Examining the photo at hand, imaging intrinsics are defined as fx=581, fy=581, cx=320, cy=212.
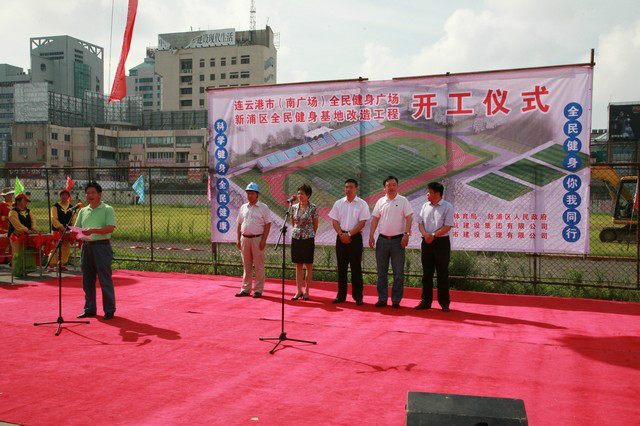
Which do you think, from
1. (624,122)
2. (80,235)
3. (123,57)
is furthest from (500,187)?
(624,122)

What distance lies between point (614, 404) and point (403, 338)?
260cm


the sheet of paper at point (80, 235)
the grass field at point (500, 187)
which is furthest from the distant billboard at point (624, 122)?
the sheet of paper at point (80, 235)

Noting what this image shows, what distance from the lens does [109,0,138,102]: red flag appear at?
13.3m

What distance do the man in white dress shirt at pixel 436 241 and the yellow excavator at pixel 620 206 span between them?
15066 mm

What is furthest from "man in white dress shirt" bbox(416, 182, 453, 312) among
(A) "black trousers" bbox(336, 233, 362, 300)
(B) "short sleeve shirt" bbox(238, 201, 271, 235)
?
(B) "short sleeve shirt" bbox(238, 201, 271, 235)

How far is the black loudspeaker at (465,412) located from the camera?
307cm

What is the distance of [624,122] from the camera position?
59.2m

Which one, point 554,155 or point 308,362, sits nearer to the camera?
point 308,362

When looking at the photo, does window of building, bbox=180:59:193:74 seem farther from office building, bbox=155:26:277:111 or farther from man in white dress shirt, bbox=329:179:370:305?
man in white dress shirt, bbox=329:179:370:305

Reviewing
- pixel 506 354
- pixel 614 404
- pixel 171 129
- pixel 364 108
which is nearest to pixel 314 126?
pixel 364 108

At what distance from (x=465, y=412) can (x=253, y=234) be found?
269 inches

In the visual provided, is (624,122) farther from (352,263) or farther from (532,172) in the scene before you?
(352,263)

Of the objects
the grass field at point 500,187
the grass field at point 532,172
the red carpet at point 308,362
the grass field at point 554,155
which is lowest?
the red carpet at point 308,362

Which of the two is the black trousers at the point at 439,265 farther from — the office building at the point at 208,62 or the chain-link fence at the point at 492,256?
the office building at the point at 208,62
